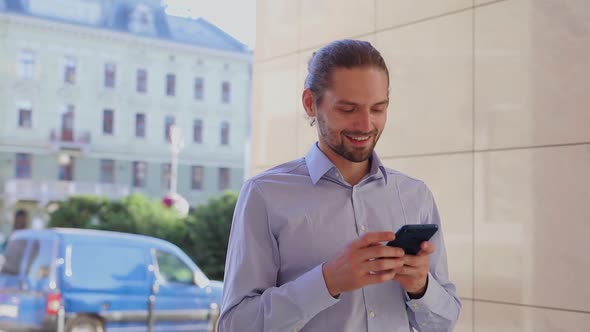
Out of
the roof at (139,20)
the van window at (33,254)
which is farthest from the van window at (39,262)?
the roof at (139,20)

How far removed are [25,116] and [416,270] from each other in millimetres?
28048

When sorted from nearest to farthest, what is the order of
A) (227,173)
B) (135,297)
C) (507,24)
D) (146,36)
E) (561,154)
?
(561,154) < (507,24) < (135,297) < (146,36) < (227,173)

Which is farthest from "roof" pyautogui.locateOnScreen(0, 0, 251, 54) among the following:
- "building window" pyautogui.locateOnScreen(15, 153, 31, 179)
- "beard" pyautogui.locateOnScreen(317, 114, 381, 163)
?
"beard" pyautogui.locateOnScreen(317, 114, 381, 163)

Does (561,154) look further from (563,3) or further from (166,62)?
(166,62)

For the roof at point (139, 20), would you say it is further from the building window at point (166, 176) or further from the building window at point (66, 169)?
the building window at point (66, 169)

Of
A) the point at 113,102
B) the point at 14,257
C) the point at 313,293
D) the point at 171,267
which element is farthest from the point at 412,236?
the point at 113,102

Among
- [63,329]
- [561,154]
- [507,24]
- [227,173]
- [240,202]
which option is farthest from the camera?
[227,173]

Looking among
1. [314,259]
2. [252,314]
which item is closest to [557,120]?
[314,259]

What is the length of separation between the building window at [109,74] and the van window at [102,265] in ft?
71.1

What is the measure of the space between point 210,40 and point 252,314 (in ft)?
97.3

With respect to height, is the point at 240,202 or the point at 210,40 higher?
the point at 210,40

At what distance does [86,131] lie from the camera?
2914 centimetres

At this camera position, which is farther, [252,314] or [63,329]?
[63,329]

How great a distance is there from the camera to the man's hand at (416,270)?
1.43m
